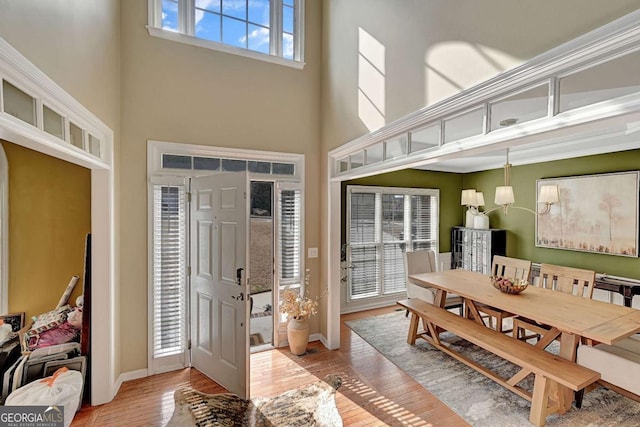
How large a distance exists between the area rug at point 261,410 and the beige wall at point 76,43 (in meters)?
1.07

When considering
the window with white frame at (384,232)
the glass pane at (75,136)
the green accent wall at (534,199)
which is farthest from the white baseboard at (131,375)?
the green accent wall at (534,199)

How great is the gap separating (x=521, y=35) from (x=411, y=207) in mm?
4371

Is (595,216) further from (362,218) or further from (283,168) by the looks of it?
(283,168)

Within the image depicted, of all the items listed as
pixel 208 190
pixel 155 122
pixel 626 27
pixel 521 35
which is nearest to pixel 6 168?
pixel 155 122

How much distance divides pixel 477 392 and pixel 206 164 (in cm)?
370

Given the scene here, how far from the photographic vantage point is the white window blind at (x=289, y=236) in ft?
12.3

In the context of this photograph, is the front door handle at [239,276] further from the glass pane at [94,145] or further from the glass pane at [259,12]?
the glass pane at [259,12]

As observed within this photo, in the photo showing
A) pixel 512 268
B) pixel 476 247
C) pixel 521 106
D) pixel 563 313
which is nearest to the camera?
pixel 521 106

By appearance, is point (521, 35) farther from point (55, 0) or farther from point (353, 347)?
point (353, 347)

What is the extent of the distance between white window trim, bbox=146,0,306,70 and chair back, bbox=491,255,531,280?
12.9ft

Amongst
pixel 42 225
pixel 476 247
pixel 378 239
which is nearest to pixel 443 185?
pixel 476 247

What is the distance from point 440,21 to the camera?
2021 mm

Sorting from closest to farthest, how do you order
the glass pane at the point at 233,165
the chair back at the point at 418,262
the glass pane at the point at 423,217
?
the glass pane at the point at 233,165 → the chair back at the point at 418,262 → the glass pane at the point at 423,217

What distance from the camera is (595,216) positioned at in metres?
4.23
